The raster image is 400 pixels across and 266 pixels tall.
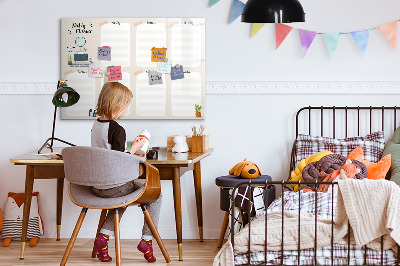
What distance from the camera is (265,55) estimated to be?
436cm

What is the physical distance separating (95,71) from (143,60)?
0.35 metres

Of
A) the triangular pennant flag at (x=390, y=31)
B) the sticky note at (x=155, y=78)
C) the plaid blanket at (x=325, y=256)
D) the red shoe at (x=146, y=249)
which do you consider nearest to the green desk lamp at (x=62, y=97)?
the sticky note at (x=155, y=78)

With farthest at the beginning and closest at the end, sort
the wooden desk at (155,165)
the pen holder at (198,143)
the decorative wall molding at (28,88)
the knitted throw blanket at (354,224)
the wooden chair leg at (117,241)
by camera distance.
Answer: the decorative wall molding at (28,88) → the pen holder at (198,143) → the wooden desk at (155,165) → the wooden chair leg at (117,241) → the knitted throw blanket at (354,224)

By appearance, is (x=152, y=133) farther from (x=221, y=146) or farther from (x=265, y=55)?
(x=265, y=55)

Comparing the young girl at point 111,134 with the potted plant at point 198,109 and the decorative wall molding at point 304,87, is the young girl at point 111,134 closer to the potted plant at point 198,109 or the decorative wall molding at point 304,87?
the potted plant at point 198,109

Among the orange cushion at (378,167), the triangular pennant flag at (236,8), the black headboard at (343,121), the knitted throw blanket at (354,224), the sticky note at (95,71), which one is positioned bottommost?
the knitted throw blanket at (354,224)

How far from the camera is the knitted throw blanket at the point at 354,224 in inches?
115

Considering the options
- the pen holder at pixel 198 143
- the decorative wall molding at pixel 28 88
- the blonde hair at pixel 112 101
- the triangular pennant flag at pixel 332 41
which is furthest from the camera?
the decorative wall molding at pixel 28 88

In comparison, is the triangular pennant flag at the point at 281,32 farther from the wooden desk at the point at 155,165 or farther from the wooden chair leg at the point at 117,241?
the wooden chair leg at the point at 117,241

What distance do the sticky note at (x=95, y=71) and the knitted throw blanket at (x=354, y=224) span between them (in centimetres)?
187

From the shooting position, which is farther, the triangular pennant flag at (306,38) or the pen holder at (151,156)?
the triangular pennant flag at (306,38)

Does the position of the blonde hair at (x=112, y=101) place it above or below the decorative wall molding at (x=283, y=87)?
below

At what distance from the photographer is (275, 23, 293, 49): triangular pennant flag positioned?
432cm

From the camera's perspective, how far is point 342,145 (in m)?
4.16
